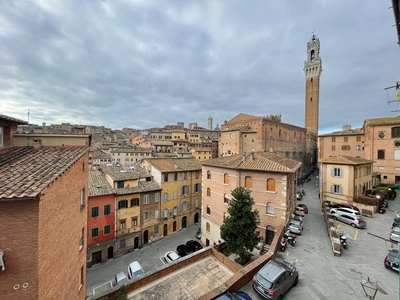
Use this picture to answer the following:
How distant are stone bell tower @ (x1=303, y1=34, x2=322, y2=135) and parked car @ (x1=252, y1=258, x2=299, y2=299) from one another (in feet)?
251

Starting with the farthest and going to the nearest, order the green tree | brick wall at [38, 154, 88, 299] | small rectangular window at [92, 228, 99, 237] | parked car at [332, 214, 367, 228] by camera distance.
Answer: small rectangular window at [92, 228, 99, 237] → parked car at [332, 214, 367, 228] → the green tree → brick wall at [38, 154, 88, 299]

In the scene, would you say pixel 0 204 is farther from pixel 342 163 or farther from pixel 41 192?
pixel 342 163

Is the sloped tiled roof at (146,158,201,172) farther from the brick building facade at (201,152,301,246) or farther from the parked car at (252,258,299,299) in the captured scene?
the parked car at (252,258,299,299)

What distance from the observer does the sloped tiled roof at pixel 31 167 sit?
5543mm

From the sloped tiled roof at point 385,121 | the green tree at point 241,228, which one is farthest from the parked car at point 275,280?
the sloped tiled roof at point 385,121

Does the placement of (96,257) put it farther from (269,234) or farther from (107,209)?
(269,234)

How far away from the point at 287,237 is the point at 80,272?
52.9 feet

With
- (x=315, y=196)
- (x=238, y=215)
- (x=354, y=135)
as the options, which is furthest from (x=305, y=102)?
(x=238, y=215)

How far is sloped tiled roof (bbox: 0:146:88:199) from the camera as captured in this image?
554 cm

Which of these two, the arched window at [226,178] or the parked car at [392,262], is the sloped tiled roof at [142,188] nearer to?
the arched window at [226,178]

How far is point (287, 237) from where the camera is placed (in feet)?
54.2

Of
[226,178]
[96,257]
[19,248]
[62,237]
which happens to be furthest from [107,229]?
[19,248]

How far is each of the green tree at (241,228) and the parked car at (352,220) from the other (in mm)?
12591

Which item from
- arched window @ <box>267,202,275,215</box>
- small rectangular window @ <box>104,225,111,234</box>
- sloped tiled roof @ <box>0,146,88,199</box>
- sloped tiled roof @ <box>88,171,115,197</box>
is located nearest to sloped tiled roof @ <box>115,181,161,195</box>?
sloped tiled roof @ <box>88,171,115,197</box>
